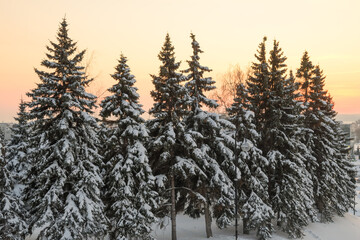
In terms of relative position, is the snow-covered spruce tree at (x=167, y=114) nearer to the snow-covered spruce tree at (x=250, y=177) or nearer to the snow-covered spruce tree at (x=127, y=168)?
the snow-covered spruce tree at (x=127, y=168)

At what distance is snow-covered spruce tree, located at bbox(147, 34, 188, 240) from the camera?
65.1ft

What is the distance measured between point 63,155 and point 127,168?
3931 millimetres

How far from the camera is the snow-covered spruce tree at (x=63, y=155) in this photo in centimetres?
1680

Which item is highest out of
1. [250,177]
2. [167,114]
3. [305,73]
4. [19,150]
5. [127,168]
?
[305,73]

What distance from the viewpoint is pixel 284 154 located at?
26.5 metres

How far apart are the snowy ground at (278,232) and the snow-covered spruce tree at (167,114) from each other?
16.1ft

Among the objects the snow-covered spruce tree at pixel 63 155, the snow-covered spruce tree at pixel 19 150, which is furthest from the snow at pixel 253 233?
the snow-covered spruce tree at pixel 19 150

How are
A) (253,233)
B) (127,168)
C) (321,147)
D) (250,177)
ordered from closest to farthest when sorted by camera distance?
(127,168) → (250,177) → (253,233) → (321,147)

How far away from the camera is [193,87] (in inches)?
879

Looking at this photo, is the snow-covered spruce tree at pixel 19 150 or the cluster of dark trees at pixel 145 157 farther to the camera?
the snow-covered spruce tree at pixel 19 150

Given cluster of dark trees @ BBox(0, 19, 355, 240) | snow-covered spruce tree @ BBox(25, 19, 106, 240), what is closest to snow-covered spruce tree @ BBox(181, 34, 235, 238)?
cluster of dark trees @ BBox(0, 19, 355, 240)

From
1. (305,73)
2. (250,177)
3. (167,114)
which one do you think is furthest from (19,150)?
(305,73)

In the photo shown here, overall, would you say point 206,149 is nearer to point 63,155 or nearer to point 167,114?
point 167,114

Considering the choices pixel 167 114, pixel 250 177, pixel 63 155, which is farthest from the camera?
pixel 250 177
